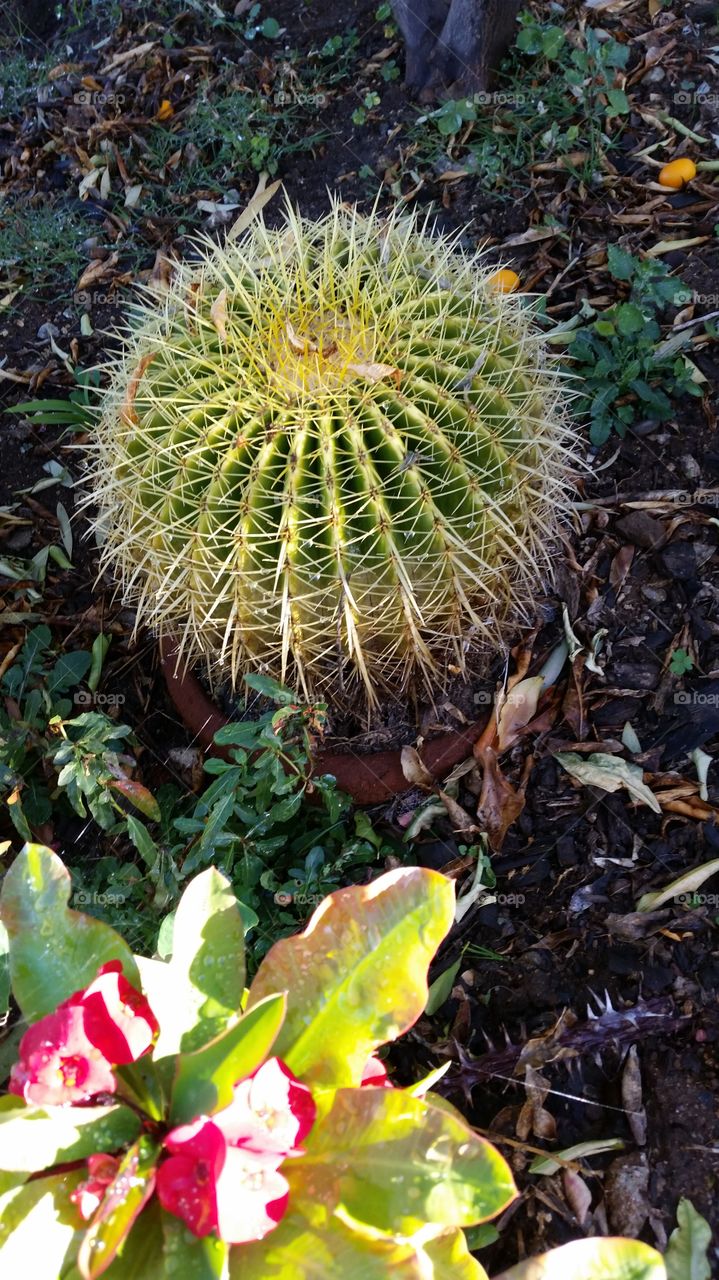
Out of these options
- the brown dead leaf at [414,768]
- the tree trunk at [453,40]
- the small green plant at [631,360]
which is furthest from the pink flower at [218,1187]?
the tree trunk at [453,40]

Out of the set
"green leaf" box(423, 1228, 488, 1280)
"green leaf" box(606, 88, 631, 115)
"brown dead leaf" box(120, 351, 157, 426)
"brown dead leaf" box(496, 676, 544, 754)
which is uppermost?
"brown dead leaf" box(120, 351, 157, 426)

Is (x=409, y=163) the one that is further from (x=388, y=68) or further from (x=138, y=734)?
(x=138, y=734)

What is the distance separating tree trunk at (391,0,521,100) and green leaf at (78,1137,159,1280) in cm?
360

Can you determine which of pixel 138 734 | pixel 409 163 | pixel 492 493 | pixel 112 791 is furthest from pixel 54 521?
pixel 409 163

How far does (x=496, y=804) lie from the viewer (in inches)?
90.7

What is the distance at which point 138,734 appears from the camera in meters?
2.64

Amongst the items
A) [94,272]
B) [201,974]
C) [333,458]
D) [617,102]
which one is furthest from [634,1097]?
[94,272]

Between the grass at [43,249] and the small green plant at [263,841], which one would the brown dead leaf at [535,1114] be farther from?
the grass at [43,249]

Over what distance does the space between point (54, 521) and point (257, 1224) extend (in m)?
2.40

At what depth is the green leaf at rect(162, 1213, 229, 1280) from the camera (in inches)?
45.7

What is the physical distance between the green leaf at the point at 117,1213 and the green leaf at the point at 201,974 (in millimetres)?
170

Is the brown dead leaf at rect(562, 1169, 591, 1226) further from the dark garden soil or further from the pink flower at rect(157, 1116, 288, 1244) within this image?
the pink flower at rect(157, 1116, 288, 1244)

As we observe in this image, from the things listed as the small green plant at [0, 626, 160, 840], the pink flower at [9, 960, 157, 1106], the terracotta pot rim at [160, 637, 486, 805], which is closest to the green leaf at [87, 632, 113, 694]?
the small green plant at [0, 626, 160, 840]

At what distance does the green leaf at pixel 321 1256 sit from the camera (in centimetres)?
115
